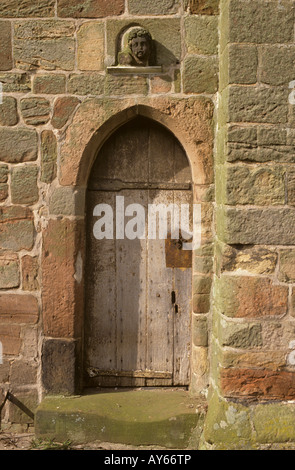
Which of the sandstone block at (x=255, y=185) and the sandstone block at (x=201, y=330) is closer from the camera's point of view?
the sandstone block at (x=255, y=185)

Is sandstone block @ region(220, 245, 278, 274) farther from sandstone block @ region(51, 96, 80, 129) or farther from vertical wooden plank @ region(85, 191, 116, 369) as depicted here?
sandstone block @ region(51, 96, 80, 129)

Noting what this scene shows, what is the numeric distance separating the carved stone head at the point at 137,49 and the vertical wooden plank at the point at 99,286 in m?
0.96

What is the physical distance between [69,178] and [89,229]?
17.1 inches

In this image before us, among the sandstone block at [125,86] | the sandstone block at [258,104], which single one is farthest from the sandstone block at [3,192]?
the sandstone block at [258,104]

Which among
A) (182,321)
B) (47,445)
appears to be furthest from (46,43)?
(47,445)

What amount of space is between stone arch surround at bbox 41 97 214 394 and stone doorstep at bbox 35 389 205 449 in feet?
0.55

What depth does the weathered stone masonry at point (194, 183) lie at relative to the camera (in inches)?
111

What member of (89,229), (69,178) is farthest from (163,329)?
(69,178)

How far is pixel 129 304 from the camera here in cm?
351

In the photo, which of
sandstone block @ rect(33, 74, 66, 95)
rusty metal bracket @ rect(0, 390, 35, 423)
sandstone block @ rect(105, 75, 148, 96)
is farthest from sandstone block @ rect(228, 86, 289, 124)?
rusty metal bracket @ rect(0, 390, 35, 423)

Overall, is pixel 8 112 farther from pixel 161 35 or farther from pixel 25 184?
pixel 161 35

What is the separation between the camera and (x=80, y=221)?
3340 mm

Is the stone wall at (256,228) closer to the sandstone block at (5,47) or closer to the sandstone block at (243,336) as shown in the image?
the sandstone block at (243,336)
